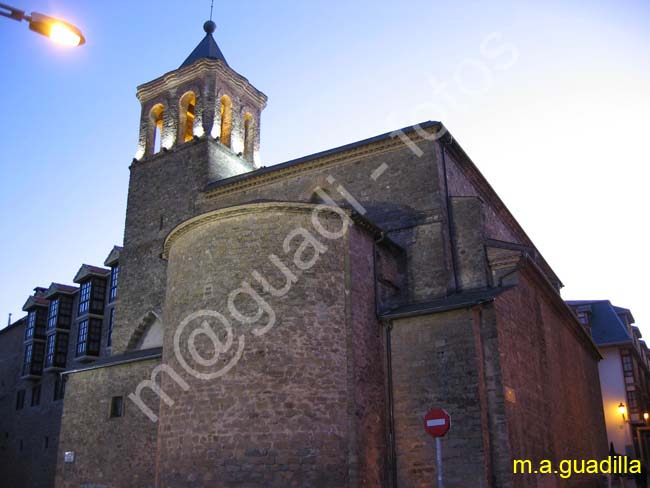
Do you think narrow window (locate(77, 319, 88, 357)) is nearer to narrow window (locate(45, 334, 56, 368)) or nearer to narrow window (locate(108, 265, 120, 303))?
narrow window (locate(108, 265, 120, 303))

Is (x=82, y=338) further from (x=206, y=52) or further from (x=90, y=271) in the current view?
(x=206, y=52)

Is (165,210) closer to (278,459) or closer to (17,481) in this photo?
(278,459)

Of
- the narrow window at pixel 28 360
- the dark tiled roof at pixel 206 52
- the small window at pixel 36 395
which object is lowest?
the small window at pixel 36 395

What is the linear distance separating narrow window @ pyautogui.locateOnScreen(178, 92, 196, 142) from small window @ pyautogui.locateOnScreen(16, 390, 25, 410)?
1769 cm

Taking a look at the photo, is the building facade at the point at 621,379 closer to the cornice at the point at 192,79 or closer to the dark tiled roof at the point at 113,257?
the cornice at the point at 192,79

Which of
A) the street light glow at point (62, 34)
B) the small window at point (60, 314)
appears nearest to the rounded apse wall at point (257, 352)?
the street light glow at point (62, 34)

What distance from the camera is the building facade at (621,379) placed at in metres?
27.7

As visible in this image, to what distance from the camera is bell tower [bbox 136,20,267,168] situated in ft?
73.1

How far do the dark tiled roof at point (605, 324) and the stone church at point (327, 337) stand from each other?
9014 millimetres

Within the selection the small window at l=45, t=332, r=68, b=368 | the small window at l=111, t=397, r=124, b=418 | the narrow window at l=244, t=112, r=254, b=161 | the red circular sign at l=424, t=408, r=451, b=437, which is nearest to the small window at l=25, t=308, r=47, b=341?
the small window at l=45, t=332, r=68, b=368

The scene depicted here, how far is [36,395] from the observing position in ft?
101

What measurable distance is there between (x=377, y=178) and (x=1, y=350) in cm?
2797

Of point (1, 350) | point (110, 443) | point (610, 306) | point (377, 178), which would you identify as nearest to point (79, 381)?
point (110, 443)

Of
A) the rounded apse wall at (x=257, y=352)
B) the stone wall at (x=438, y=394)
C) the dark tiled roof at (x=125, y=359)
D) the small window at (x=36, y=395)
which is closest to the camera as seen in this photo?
the rounded apse wall at (x=257, y=352)
